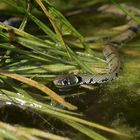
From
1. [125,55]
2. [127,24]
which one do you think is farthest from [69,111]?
[127,24]

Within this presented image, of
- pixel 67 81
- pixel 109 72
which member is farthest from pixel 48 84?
pixel 109 72

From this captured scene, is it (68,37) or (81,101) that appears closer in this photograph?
(81,101)

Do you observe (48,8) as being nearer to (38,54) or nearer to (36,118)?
(38,54)

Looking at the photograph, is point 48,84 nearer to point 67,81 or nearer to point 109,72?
point 67,81

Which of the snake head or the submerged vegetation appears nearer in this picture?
the submerged vegetation
